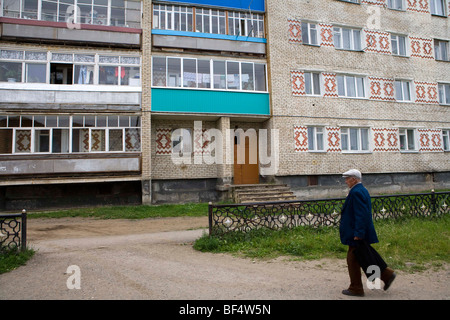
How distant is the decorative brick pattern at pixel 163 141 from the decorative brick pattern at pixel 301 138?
6.68 metres

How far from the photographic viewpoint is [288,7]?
15836mm

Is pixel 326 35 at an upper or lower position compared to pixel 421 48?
upper

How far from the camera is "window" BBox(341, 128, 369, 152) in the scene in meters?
16.2

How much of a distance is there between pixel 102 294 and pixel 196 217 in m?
7.36

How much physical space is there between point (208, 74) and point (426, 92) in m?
13.9

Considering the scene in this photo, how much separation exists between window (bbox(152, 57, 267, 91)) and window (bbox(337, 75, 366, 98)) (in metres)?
4.63

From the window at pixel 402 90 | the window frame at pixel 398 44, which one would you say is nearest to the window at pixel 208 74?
the window at pixel 402 90

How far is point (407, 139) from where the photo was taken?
17203 mm

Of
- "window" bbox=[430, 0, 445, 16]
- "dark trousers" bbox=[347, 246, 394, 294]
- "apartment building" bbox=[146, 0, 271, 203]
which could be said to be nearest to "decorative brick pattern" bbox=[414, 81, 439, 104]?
"window" bbox=[430, 0, 445, 16]

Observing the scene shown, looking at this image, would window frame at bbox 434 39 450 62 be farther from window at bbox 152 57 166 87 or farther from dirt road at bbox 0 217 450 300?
dirt road at bbox 0 217 450 300

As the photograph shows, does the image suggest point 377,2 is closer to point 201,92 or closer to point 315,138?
point 315,138

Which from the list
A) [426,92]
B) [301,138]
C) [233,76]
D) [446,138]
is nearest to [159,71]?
[233,76]

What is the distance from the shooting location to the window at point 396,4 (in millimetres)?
17953

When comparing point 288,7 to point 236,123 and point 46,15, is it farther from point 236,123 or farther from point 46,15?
point 46,15
